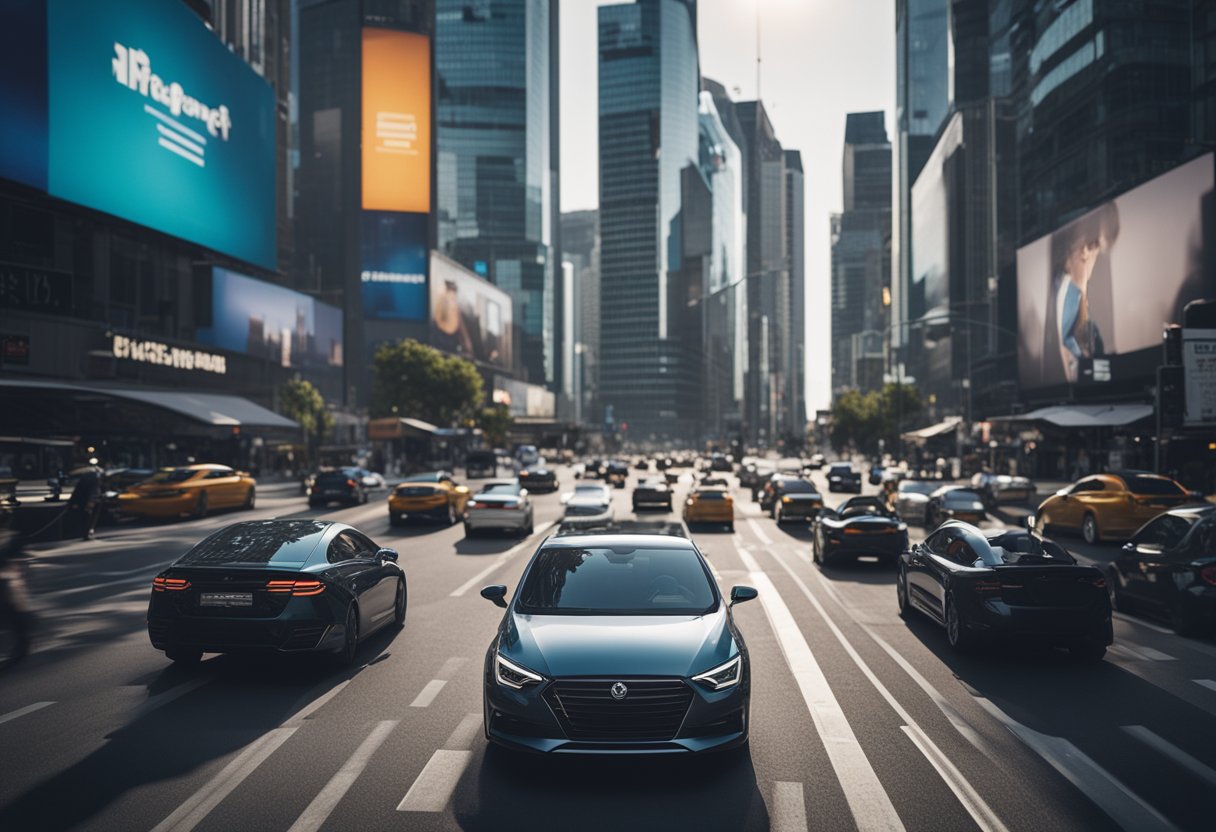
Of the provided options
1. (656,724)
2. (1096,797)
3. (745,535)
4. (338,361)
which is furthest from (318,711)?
(338,361)

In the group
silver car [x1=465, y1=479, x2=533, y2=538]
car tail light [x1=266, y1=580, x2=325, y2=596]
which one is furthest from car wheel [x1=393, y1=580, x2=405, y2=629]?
silver car [x1=465, y1=479, x2=533, y2=538]

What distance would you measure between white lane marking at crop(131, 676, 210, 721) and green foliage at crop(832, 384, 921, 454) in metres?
97.9

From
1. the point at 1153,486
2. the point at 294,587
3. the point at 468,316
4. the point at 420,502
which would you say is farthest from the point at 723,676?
the point at 468,316

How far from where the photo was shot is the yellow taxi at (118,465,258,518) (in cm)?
3012

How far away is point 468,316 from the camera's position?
15875cm

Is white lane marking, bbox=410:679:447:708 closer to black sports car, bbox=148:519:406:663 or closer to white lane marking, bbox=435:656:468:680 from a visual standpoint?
white lane marking, bbox=435:656:468:680

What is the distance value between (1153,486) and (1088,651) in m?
15.3

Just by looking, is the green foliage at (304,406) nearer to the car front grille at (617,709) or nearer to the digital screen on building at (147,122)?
the digital screen on building at (147,122)

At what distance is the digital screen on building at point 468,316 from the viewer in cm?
14750

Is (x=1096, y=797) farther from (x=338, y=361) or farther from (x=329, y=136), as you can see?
(x=329, y=136)

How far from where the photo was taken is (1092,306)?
196ft

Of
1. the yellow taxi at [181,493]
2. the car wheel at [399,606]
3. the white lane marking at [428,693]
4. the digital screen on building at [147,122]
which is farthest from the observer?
the digital screen on building at [147,122]

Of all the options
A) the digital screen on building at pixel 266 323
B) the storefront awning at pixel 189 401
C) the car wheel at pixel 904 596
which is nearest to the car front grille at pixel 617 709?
the car wheel at pixel 904 596

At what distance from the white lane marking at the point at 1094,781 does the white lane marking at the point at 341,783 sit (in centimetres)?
440
